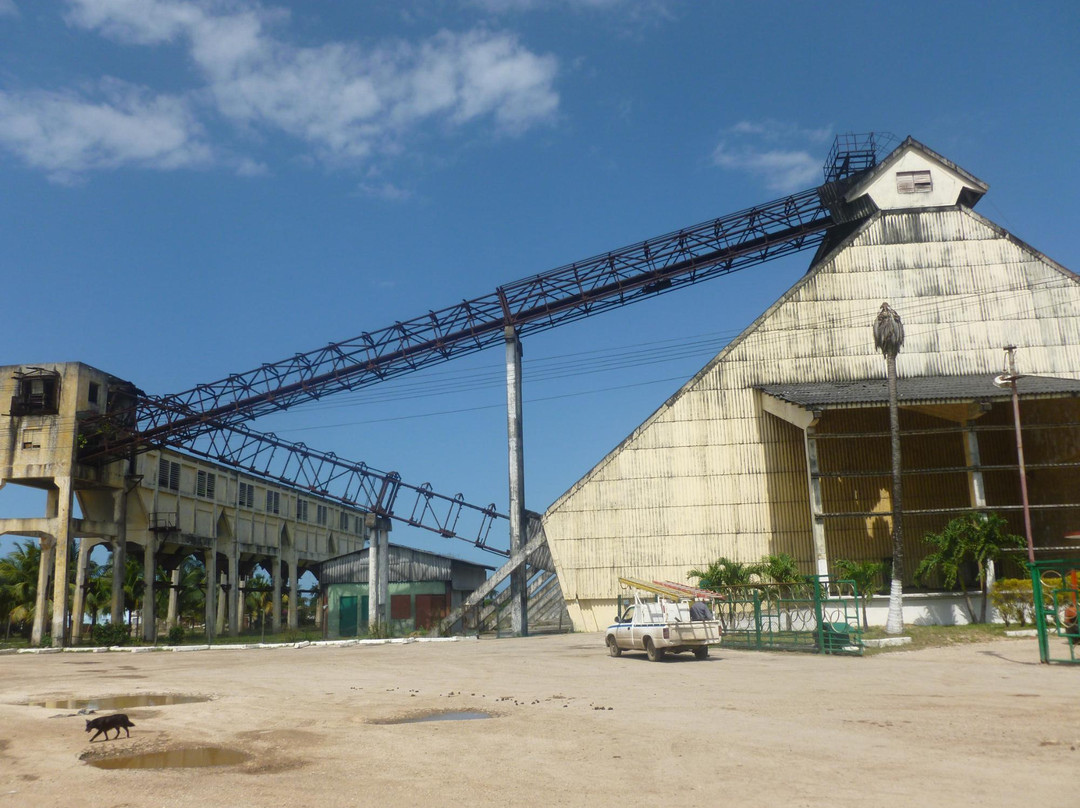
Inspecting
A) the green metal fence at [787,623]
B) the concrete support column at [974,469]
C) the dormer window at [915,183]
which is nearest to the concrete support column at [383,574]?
the green metal fence at [787,623]

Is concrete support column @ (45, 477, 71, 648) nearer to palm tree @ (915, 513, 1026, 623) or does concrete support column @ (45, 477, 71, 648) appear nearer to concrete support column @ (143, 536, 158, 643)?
concrete support column @ (143, 536, 158, 643)

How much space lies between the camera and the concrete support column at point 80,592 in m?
49.0

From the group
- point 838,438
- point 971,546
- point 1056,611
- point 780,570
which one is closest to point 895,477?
point 971,546

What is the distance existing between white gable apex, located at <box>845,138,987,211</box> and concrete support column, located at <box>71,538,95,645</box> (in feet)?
154

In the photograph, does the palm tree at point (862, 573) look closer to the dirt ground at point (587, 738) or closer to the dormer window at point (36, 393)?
the dirt ground at point (587, 738)

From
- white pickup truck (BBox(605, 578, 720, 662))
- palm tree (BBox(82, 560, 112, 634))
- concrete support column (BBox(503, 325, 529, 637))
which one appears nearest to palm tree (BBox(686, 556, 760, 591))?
concrete support column (BBox(503, 325, 529, 637))

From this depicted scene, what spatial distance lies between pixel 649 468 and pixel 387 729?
28.3m

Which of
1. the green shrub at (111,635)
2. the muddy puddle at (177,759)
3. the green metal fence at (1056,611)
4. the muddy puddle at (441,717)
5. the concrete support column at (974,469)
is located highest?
the concrete support column at (974,469)

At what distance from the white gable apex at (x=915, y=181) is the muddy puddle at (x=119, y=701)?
3834 cm

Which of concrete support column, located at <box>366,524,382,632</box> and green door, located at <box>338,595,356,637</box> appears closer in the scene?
concrete support column, located at <box>366,524,382,632</box>

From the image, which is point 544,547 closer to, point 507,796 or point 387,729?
point 387,729

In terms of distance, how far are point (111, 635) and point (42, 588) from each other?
5.17 meters

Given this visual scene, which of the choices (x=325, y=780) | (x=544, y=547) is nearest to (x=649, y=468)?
(x=544, y=547)

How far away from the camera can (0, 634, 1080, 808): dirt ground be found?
8547 mm
